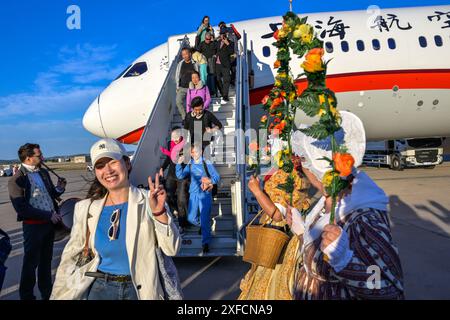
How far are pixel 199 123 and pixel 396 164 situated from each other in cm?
1378

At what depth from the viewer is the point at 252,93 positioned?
10.4 meters

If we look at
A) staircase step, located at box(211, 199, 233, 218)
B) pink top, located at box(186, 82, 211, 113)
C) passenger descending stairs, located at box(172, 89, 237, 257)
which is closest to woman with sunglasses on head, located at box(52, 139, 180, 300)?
passenger descending stairs, located at box(172, 89, 237, 257)

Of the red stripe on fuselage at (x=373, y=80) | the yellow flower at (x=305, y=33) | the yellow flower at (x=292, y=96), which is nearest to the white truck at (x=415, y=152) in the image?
the red stripe on fuselage at (x=373, y=80)

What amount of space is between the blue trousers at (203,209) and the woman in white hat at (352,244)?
3.32 metres

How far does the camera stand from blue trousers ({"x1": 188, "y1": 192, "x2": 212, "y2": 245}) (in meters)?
5.13

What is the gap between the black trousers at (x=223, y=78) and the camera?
839 cm

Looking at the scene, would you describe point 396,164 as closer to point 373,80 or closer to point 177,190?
point 373,80

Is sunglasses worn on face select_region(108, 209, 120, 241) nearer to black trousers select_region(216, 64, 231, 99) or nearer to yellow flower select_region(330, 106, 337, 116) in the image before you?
yellow flower select_region(330, 106, 337, 116)

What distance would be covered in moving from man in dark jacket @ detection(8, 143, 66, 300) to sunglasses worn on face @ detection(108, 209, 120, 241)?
6.47ft

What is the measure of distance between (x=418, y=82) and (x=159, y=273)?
36.6 feet

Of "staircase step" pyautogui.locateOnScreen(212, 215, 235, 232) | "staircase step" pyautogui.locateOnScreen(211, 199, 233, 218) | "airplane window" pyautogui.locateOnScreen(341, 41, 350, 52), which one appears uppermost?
"airplane window" pyautogui.locateOnScreen(341, 41, 350, 52)

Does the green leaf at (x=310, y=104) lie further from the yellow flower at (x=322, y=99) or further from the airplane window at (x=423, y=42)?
the airplane window at (x=423, y=42)

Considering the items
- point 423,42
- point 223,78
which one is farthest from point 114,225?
point 423,42
